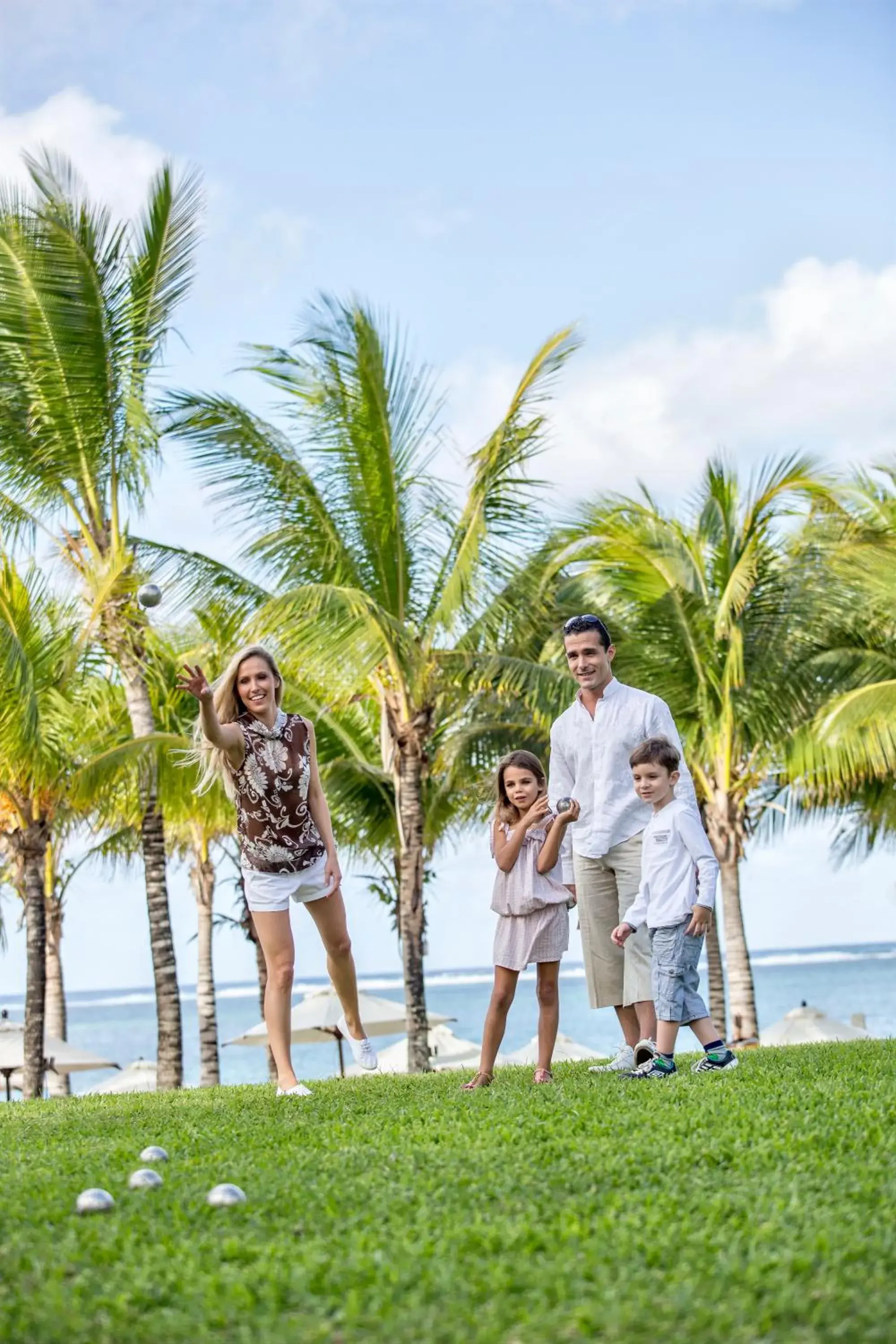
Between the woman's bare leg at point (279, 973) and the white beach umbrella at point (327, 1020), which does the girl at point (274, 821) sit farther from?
the white beach umbrella at point (327, 1020)

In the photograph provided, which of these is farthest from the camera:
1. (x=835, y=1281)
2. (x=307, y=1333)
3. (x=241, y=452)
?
(x=241, y=452)

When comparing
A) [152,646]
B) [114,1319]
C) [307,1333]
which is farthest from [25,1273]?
[152,646]

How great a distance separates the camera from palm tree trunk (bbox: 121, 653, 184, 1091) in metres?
13.7

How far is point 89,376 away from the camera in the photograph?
1277 centimetres

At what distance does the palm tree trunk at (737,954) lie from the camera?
57.1 feet

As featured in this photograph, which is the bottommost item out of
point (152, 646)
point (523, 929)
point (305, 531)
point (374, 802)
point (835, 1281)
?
point (835, 1281)

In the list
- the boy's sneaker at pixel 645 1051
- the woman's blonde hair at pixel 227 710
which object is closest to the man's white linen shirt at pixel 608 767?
the boy's sneaker at pixel 645 1051

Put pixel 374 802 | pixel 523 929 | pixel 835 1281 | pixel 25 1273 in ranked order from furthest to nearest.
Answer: pixel 374 802 < pixel 523 929 < pixel 25 1273 < pixel 835 1281

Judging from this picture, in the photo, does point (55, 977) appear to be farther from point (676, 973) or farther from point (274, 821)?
point (676, 973)

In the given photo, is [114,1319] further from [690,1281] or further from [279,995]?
[279,995]

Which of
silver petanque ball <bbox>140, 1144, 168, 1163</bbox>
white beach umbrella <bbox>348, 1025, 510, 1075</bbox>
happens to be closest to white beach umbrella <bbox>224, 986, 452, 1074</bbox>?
white beach umbrella <bbox>348, 1025, 510, 1075</bbox>

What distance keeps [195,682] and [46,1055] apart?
56.9 feet

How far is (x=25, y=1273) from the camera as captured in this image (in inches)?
111

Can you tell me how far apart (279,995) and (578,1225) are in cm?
387
